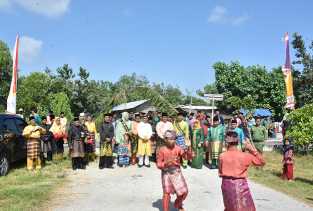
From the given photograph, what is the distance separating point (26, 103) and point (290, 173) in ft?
116

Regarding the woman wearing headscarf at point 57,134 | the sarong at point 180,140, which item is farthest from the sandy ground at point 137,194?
the woman wearing headscarf at point 57,134

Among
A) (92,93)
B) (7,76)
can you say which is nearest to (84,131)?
(92,93)

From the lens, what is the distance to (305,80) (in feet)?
71.5

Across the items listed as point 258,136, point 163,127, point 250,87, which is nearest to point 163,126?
point 163,127

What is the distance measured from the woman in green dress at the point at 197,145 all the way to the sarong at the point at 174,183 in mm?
6169

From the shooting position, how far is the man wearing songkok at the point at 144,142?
543 inches

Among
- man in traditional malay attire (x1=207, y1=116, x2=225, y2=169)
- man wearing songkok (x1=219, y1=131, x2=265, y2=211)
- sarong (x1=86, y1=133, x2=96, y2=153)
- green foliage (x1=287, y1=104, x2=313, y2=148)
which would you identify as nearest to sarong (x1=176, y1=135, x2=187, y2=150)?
man in traditional malay attire (x1=207, y1=116, x2=225, y2=169)

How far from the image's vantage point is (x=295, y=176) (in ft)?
41.9

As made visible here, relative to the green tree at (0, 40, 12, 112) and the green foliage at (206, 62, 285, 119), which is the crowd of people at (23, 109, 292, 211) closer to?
the green foliage at (206, 62, 285, 119)

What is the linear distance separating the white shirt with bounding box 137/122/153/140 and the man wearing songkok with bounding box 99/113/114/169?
2.97 ft

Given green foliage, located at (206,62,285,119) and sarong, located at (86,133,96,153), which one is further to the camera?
green foliage, located at (206,62,285,119)

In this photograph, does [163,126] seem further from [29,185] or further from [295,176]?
[29,185]

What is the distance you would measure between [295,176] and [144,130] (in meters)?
4.52

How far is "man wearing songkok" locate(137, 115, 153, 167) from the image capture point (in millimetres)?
13781
